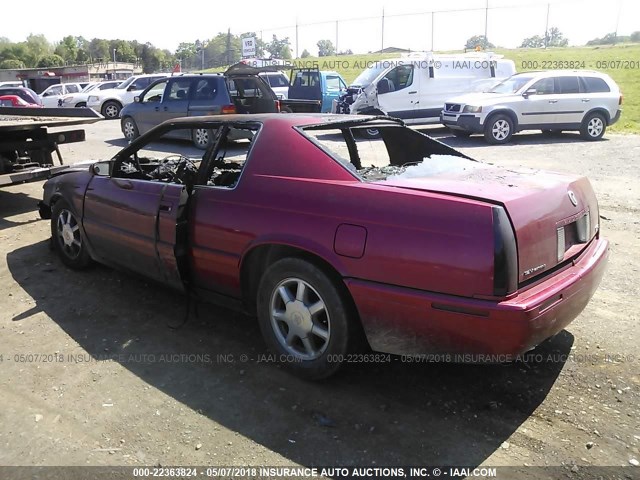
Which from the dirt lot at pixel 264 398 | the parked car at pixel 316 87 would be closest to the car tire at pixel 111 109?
the parked car at pixel 316 87

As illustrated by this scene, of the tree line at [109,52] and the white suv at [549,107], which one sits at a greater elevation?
the tree line at [109,52]

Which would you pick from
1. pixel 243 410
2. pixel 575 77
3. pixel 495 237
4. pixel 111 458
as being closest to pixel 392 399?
pixel 243 410

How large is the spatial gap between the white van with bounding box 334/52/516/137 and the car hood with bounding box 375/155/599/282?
12.1m

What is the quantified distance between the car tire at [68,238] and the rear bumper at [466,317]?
10.2 ft

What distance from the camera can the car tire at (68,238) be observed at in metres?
4.91

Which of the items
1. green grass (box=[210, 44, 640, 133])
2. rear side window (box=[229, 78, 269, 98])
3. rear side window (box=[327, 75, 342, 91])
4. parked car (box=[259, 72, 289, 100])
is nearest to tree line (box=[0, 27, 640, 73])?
green grass (box=[210, 44, 640, 133])

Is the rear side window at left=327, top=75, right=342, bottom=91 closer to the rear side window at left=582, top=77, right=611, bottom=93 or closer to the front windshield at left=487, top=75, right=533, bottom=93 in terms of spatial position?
the front windshield at left=487, top=75, right=533, bottom=93

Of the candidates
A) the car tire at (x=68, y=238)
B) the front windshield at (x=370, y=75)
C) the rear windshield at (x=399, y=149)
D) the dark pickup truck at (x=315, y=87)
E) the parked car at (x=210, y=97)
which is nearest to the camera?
the rear windshield at (x=399, y=149)

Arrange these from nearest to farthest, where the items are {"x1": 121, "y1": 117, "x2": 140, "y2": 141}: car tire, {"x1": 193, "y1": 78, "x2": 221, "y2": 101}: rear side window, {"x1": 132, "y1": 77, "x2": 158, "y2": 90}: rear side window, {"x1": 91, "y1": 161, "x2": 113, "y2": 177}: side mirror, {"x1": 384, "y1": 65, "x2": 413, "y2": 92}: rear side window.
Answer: {"x1": 91, "y1": 161, "x2": 113, "y2": 177}: side mirror → {"x1": 193, "y1": 78, "x2": 221, "y2": 101}: rear side window → {"x1": 121, "y1": 117, "x2": 140, "y2": 141}: car tire → {"x1": 384, "y1": 65, "x2": 413, "y2": 92}: rear side window → {"x1": 132, "y1": 77, "x2": 158, "y2": 90}: rear side window

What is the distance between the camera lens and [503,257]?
8.26 feet

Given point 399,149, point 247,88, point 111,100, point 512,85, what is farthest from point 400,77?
point 111,100

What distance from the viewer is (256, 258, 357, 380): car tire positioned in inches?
117

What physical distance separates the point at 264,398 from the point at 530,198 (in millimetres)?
1843

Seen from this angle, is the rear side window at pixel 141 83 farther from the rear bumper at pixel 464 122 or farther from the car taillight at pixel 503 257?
the car taillight at pixel 503 257
